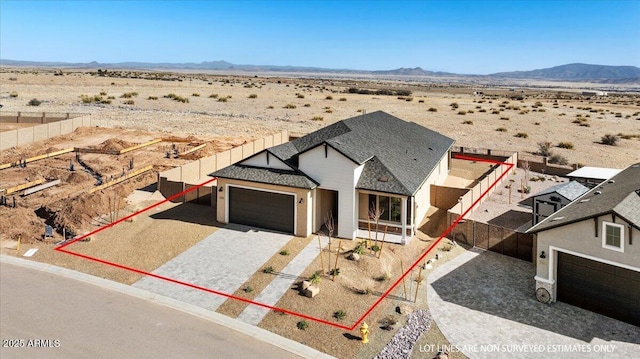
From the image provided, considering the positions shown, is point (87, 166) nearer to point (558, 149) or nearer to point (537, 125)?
point (558, 149)

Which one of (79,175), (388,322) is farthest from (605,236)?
(79,175)

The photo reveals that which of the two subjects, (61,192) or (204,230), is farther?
(61,192)

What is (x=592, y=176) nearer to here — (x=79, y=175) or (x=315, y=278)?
(x=315, y=278)

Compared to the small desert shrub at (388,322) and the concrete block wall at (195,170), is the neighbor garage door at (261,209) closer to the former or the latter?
the concrete block wall at (195,170)

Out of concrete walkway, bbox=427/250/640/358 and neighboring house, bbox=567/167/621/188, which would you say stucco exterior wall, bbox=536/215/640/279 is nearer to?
concrete walkway, bbox=427/250/640/358

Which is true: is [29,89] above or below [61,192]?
above

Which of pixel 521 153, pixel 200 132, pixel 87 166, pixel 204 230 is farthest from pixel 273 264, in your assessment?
pixel 200 132
